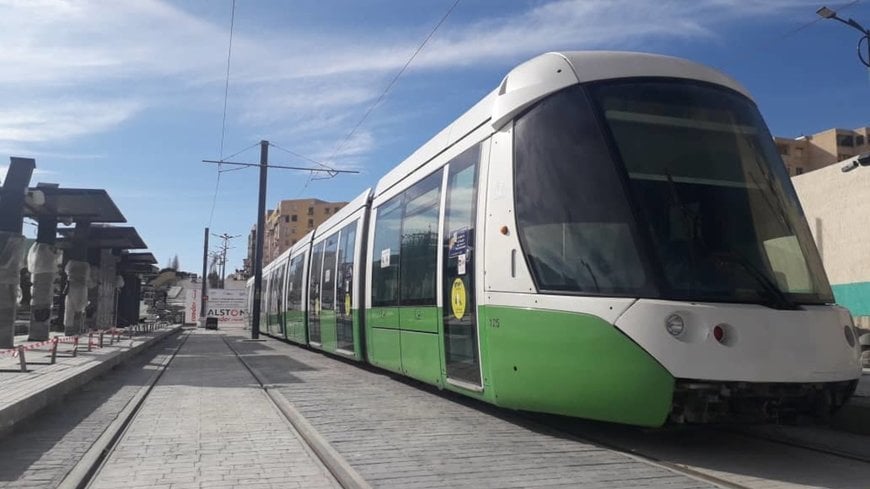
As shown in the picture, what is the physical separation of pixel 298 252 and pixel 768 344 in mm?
17924

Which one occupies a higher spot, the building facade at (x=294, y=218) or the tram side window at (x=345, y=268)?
the building facade at (x=294, y=218)

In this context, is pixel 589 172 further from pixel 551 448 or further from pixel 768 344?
pixel 551 448

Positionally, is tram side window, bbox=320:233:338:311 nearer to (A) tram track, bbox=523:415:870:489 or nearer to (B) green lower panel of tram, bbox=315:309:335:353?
(B) green lower panel of tram, bbox=315:309:335:353

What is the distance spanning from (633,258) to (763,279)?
1067 mm

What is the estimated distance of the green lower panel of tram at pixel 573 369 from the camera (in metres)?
5.59

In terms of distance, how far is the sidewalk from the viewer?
534cm

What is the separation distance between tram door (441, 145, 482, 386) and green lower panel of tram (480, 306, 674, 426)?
604 millimetres

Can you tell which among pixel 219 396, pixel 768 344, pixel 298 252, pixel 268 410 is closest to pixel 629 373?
pixel 768 344

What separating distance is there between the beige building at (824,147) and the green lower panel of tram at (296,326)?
216ft

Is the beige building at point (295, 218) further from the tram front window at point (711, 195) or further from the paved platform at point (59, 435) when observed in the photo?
the tram front window at point (711, 195)

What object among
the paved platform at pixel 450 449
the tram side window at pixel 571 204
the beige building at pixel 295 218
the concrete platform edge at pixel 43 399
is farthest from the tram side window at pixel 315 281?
the beige building at pixel 295 218

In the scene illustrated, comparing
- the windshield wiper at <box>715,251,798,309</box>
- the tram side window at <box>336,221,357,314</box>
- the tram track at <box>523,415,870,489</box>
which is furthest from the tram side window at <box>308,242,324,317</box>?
the windshield wiper at <box>715,251,798,309</box>

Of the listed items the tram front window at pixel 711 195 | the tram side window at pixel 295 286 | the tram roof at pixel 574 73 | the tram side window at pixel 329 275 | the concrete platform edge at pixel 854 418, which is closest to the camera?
the tram front window at pixel 711 195

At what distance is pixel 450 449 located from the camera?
6.23m
